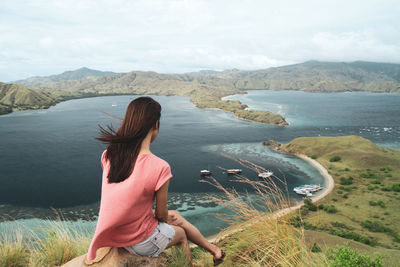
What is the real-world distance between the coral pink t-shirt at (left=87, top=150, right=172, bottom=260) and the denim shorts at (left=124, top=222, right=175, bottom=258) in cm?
19

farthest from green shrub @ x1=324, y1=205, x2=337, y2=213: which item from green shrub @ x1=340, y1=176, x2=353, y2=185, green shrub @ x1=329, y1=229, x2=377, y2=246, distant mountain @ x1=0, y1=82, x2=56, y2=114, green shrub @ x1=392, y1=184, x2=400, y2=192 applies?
distant mountain @ x1=0, y1=82, x2=56, y2=114

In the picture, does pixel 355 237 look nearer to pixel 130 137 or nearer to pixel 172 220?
pixel 172 220

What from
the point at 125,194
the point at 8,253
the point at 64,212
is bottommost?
the point at 64,212

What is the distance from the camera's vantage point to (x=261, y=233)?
3996 mm

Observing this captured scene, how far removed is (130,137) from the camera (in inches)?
108

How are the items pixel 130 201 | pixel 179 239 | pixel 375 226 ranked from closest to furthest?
pixel 130 201 → pixel 179 239 → pixel 375 226

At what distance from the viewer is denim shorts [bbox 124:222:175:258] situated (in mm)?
3020

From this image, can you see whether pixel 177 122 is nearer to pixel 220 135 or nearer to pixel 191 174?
pixel 220 135

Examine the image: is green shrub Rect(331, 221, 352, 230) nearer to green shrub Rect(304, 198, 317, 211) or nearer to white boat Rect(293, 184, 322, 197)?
green shrub Rect(304, 198, 317, 211)

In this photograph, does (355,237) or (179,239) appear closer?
(179,239)

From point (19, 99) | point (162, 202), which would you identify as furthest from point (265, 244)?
point (19, 99)

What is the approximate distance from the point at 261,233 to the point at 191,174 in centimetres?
5207

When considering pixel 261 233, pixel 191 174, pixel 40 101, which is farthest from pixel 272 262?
pixel 40 101

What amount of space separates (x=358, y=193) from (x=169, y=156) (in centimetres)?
4431
